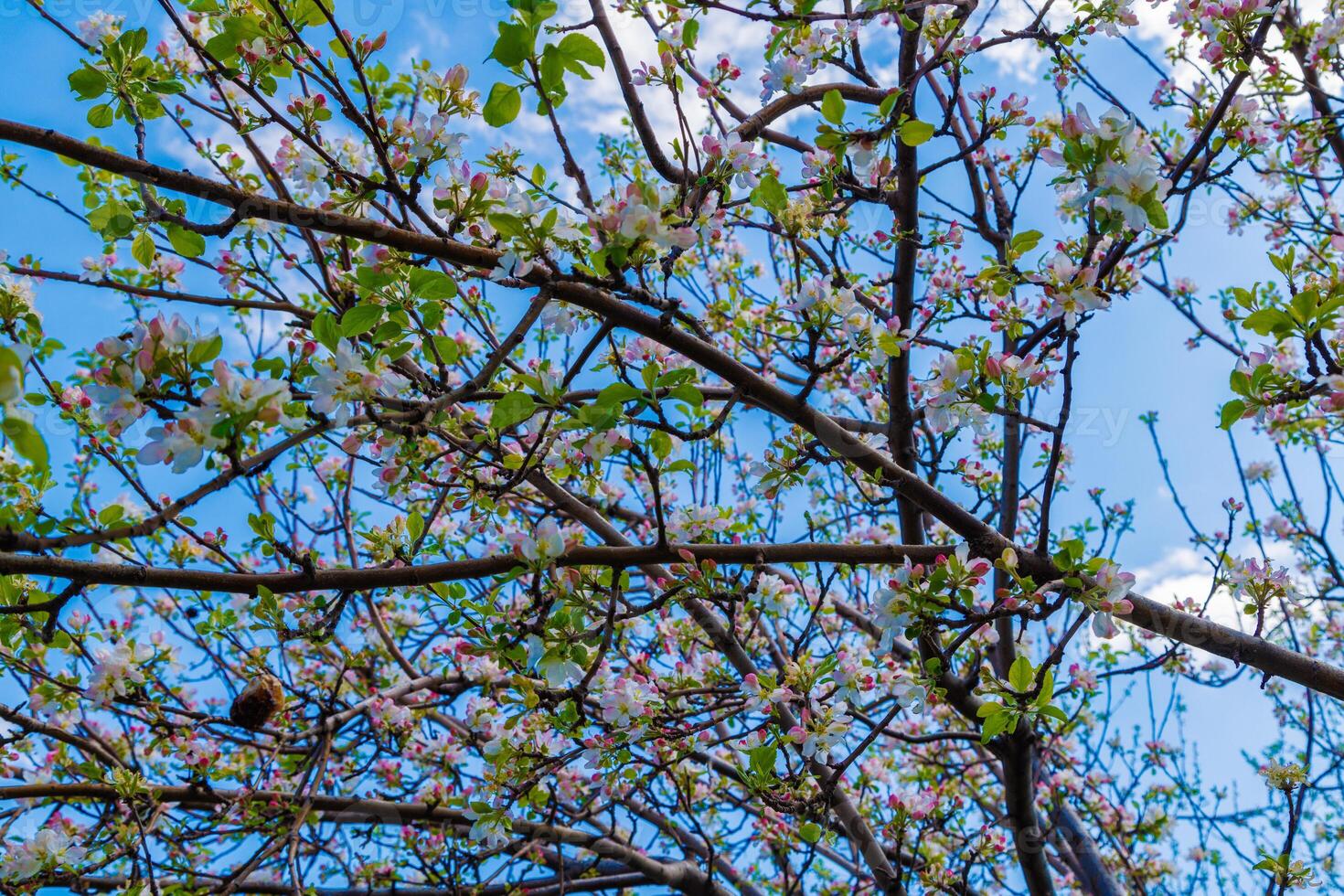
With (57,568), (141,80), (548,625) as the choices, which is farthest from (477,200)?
(57,568)

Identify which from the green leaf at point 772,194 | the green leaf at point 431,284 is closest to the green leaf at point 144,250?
the green leaf at point 431,284

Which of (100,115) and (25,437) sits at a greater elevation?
(100,115)

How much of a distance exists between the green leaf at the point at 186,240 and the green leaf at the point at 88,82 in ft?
0.91

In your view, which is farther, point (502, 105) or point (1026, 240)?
point (1026, 240)

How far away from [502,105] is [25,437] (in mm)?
788

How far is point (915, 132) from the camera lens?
1548mm

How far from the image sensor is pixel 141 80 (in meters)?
1.48

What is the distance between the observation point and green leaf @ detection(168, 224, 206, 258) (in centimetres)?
143

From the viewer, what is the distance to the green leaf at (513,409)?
1.25 meters

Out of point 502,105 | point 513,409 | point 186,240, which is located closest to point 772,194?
point 502,105

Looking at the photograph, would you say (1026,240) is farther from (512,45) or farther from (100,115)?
(100,115)

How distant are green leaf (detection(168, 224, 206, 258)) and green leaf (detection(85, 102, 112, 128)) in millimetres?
291

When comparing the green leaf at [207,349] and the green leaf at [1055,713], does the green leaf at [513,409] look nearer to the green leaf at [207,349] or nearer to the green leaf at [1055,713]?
the green leaf at [207,349]

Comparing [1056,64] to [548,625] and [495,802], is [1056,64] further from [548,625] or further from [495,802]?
[495,802]
